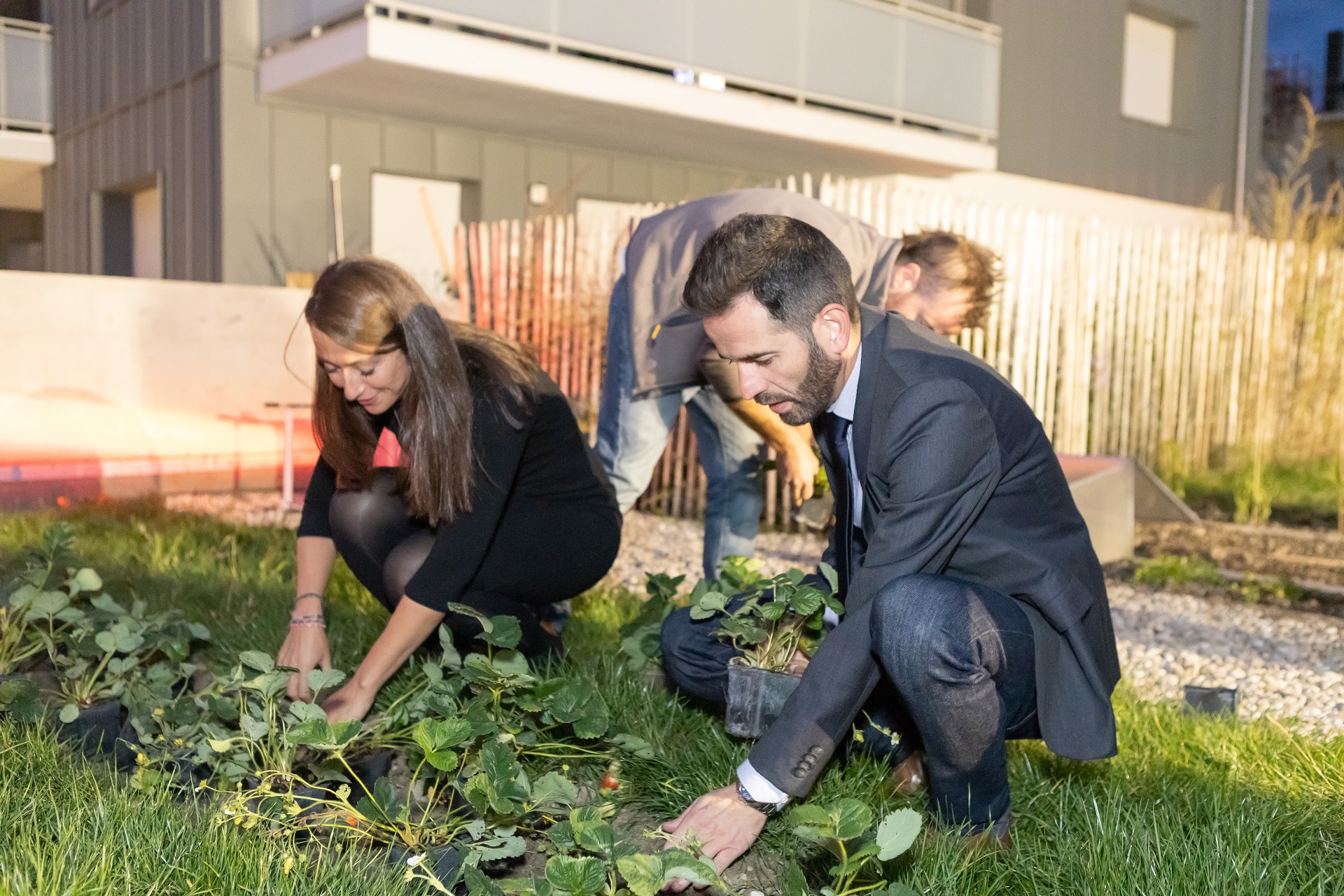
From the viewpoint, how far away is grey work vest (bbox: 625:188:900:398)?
341 centimetres

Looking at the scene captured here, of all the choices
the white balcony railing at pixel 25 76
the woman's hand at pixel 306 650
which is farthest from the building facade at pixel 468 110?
the woman's hand at pixel 306 650

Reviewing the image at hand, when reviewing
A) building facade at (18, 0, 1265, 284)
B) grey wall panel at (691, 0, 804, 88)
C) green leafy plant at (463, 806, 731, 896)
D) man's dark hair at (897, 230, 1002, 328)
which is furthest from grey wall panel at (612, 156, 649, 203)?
green leafy plant at (463, 806, 731, 896)

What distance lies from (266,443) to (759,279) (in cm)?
569

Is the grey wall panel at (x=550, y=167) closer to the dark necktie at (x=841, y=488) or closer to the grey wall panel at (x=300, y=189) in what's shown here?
the grey wall panel at (x=300, y=189)

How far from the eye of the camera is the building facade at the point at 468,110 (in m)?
8.80

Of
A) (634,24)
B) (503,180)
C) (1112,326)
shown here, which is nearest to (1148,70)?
(1112,326)

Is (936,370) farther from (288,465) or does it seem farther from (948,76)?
(948,76)

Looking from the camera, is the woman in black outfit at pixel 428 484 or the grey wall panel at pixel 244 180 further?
the grey wall panel at pixel 244 180

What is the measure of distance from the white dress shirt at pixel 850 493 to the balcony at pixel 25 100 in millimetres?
11919

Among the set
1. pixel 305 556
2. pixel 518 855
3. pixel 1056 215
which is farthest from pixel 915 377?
pixel 1056 215

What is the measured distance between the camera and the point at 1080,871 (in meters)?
2.02

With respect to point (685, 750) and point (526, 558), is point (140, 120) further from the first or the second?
point (685, 750)

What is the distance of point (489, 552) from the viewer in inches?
118

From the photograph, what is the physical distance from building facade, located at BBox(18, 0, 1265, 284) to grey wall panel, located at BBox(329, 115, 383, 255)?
0.02 m
